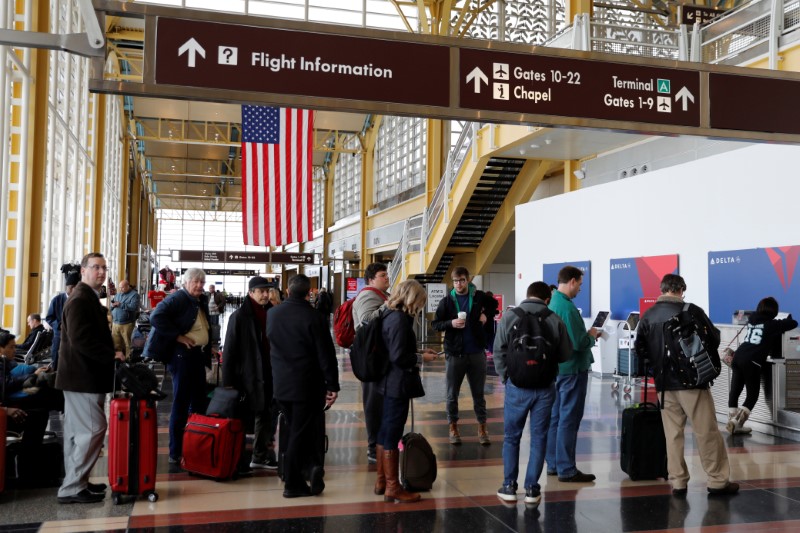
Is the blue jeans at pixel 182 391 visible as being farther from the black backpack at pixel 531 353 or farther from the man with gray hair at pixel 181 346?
the black backpack at pixel 531 353

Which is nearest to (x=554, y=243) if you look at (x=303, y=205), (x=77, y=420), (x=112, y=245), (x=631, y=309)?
(x=631, y=309)

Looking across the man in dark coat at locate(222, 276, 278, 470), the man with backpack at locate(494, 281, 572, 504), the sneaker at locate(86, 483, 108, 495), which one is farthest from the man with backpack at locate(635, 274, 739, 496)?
the sneaker at locate(86, 483, 108, 495)

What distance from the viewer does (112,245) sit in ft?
80.5

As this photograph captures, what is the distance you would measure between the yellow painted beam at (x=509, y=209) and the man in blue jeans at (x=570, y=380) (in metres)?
10.5

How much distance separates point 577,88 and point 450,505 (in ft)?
9.34

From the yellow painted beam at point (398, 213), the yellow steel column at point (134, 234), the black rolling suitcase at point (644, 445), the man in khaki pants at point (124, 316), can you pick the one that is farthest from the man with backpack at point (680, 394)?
the yellow steel column at point (134, 234)

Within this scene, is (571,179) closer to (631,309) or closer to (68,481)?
(631,309)

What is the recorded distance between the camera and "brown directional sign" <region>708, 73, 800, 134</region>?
16.3ft

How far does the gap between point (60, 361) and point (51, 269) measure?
854cm

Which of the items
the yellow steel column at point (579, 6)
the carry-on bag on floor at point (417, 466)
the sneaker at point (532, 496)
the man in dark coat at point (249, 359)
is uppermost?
the yellow steel column at point (579, 6)

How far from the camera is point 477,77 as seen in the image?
Answer: 444 centimetres

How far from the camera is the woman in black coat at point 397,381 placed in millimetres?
4820

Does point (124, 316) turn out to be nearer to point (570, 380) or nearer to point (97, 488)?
point (97, 488)

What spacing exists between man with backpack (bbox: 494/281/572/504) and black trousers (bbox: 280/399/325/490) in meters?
1.32
